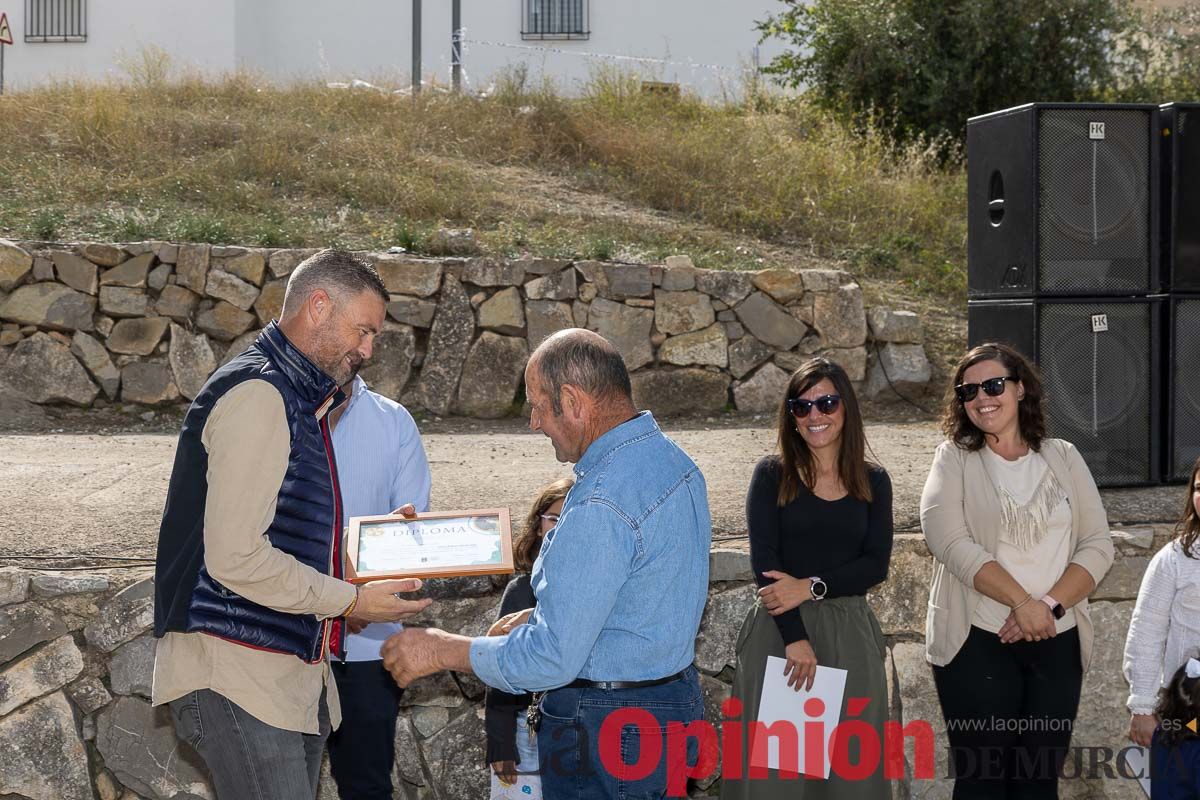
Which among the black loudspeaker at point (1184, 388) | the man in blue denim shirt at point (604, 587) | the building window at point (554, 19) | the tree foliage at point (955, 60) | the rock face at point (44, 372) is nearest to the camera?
the man in blue denim shirt at point (604, 587)

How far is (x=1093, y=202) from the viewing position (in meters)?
4.83

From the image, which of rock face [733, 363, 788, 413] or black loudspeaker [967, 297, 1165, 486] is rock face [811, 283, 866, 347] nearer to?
rock face [733, 363, 788, 413]

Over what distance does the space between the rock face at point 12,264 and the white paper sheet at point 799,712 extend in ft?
22.3

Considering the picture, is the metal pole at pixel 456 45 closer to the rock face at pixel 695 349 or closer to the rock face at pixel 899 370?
the rock face at pixel 695 349

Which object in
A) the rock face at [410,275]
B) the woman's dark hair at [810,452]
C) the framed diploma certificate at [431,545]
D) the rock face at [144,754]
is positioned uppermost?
the rock face at [410,275]

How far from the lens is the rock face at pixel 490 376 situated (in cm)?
849

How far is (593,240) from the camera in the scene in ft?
29.8

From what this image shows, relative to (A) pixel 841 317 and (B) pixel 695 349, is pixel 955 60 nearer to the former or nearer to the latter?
(A) pixel 841 317

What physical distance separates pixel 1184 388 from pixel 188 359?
6.37m

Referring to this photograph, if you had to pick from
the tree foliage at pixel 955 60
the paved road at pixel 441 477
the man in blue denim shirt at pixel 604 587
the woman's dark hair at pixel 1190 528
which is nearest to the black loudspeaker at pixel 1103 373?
the paved road at pixel 441 477

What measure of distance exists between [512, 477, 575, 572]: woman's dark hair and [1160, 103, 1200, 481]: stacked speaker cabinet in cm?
268

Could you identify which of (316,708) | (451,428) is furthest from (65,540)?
(451,428)

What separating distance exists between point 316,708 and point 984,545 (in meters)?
2.19

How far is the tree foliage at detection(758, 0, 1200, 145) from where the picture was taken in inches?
501
